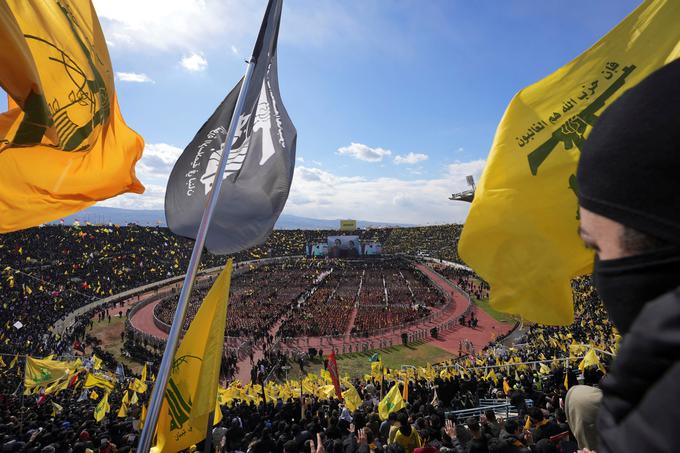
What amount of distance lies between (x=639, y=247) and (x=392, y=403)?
850 cm

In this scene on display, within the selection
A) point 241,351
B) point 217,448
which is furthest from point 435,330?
point 217,448

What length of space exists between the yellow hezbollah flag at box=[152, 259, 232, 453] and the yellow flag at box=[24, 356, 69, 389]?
10.4 m

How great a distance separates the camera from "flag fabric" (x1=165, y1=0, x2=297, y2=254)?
4.20 meters

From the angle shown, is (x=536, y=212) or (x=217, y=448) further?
(x=217, y=448)

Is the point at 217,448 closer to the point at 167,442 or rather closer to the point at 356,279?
the point at 167,442

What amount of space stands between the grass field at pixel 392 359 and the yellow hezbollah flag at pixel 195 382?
1668cm

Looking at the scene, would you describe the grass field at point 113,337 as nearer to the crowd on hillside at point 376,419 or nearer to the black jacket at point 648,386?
the crowd on hillside at point 376,419

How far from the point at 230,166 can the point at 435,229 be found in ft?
300

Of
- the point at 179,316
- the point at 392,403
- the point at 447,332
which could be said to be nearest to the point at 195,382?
the point at 179,316

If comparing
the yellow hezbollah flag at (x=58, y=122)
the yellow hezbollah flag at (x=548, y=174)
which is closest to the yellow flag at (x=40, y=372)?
the yellow hezbollah flag at (x=58, y=122)

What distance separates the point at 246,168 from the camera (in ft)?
14.8

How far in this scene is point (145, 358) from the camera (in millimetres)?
23500

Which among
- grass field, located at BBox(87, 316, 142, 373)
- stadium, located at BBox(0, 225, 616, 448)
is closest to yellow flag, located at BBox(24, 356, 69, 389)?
stadium, located at BBox(0, 225, 616, 448)

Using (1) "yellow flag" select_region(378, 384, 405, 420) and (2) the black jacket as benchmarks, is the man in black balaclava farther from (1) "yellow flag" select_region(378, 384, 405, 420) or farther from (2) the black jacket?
(1) "yellow flag" select_region(378, 384, 405, 420)
